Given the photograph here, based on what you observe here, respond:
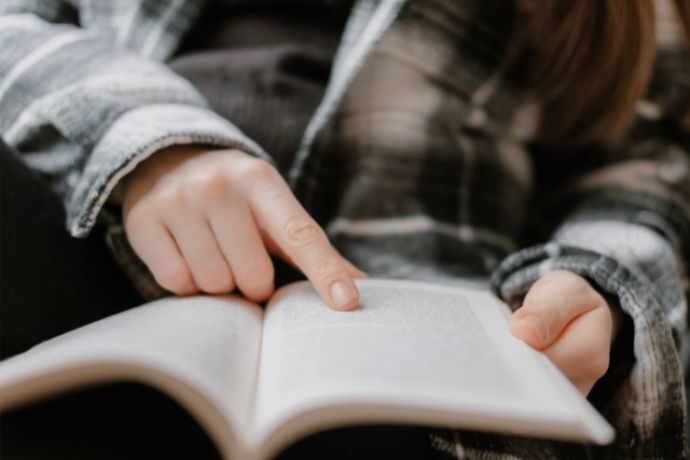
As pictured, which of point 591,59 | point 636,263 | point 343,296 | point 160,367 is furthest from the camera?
point 591,59

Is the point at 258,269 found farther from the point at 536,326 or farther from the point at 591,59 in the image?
the point at 591,59

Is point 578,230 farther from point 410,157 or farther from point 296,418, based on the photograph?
point 296,418

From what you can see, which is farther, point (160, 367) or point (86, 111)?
point (86, 111)

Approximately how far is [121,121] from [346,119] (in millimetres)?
211

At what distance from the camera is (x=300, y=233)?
436 millimetres

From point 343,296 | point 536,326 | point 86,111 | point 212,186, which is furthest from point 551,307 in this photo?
point 86,111

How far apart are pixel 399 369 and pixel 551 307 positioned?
0.45ft

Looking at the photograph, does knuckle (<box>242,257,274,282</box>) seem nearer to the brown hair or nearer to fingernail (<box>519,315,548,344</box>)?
fingernail (<box>519,315,548,344</box>)

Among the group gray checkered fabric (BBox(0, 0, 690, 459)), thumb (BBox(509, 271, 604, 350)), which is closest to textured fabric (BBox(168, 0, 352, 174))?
gray checkered fabric (BBox(0, 0, 690, 459))

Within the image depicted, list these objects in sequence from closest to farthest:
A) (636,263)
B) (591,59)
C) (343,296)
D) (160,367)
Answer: (160,367) → (343,296) → (636,263) → (591,59)

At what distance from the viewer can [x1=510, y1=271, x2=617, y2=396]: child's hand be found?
396mm

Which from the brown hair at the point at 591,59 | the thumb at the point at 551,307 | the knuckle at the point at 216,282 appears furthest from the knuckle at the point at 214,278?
the brown hair at the point at 591,59

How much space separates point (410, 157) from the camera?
2.06ft

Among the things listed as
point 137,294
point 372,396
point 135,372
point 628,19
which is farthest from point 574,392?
point 628,19
